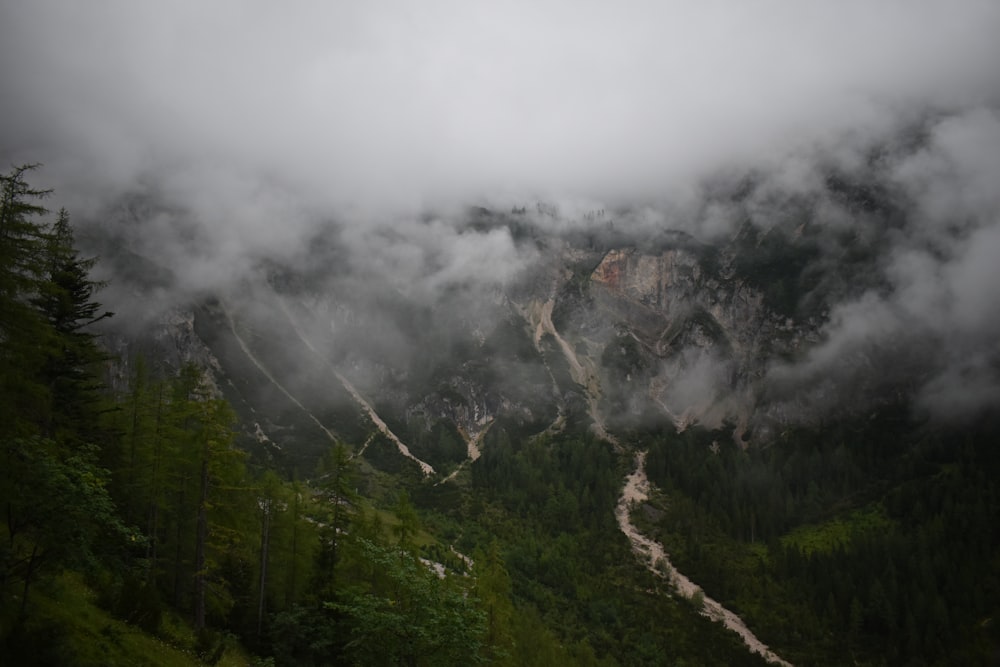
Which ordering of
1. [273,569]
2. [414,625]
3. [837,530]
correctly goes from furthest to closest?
[837,530], [273,569], [414,625]

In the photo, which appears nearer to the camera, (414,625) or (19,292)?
(414,625)

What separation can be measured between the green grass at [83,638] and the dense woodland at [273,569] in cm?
10

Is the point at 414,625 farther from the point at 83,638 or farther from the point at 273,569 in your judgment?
the point at 273,569

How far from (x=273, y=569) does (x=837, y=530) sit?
549ft

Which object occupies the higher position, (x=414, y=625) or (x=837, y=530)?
(x=837, y=530)

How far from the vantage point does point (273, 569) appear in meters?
46.7

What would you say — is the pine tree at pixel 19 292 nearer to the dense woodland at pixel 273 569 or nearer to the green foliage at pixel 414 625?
the dense woodland at pixel 273 569

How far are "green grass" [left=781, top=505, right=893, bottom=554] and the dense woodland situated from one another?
10.6 metres

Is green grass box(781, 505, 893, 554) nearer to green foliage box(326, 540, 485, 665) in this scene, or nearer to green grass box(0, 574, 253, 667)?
green foliage box(326, 540, 485, 665)

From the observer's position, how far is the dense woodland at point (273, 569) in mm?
20875

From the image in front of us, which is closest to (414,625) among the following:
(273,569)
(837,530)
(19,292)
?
(19,292)

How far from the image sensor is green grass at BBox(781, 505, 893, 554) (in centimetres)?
15950

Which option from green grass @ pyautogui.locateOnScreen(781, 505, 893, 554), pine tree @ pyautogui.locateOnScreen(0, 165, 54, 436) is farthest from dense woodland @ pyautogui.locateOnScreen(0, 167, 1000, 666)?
green grass @ pyautogui.locateOnScreen(781, 505, 893, 554)

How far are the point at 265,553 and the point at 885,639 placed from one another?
422 ft
